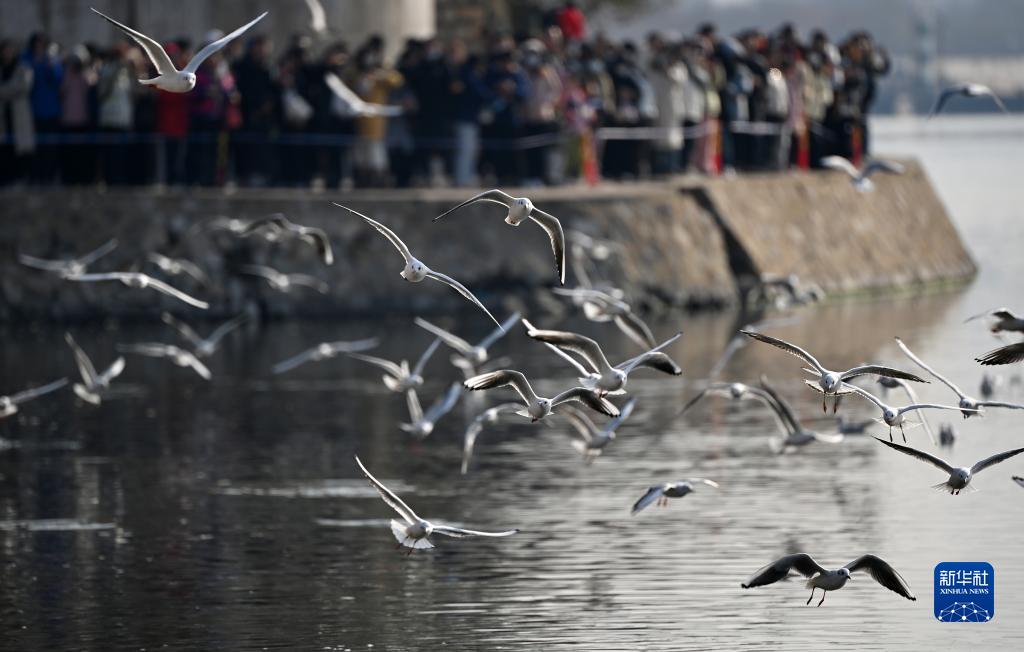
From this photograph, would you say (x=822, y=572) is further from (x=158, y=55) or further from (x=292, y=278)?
(x=292, y=278)

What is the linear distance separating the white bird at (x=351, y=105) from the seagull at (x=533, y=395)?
18.8 metres

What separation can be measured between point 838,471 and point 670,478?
6.57 ft

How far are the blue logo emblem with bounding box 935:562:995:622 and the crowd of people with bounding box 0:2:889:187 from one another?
19.5 m

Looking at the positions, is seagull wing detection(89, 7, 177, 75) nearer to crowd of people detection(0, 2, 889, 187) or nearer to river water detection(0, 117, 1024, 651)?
river water detection(0, 117, 1024, 651)

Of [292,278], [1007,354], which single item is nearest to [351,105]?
[292,278]

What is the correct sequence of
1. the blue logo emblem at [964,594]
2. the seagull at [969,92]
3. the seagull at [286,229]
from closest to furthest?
1. the blue logo emblem at [964,594]
2. the seagull at [286,229]
3. the seagull at [969,92]

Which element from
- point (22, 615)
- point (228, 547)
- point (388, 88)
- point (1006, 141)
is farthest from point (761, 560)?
point (1006, 141)

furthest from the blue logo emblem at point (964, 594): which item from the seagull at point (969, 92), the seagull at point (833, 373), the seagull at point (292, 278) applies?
the seagull at point (292, 278)

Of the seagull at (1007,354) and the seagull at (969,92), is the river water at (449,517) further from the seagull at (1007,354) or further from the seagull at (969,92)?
the seagull at (969,92)

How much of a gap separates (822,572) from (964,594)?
2493 millimetres

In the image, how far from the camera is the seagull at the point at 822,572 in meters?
21.0

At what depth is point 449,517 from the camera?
28.2m

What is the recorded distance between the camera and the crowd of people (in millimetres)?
42438

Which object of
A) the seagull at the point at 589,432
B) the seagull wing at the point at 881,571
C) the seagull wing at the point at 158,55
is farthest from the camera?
the seagull at the point at 589,432
